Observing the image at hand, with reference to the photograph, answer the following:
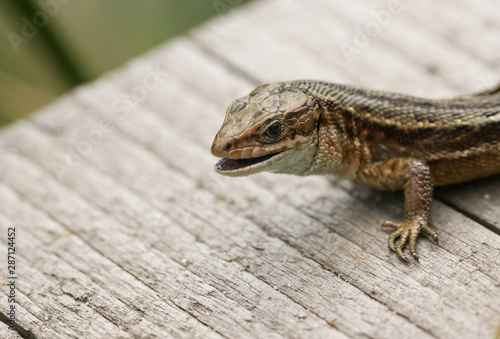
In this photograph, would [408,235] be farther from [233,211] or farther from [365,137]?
[233,211]

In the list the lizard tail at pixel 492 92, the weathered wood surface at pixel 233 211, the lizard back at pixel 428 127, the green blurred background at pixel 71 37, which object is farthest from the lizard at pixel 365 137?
the green blurred background at pixel 71 37

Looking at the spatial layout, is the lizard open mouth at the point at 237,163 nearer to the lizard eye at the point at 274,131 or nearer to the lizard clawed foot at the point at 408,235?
the lizard eye at the point at 274,131

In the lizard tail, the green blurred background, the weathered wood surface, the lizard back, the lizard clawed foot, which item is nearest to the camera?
the weathered wood surface

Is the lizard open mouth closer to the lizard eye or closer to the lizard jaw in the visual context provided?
the lizard jaw

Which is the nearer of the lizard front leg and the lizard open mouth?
the lizard front leg

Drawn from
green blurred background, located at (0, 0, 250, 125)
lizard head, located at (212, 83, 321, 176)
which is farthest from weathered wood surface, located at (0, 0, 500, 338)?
green blurred background, located at (0, 0, 250, 125)

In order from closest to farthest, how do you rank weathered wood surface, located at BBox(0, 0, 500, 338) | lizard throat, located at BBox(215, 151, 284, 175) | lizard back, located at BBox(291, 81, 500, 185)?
weathered wood surface, located at BBox(0, 0, 500, 338) < lizard throat, located at BBox(215, 151, 284, 175) < lizard back, located at BBox(291, 81, 500, 185)

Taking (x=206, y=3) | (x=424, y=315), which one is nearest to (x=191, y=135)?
(x=424, y=315)
